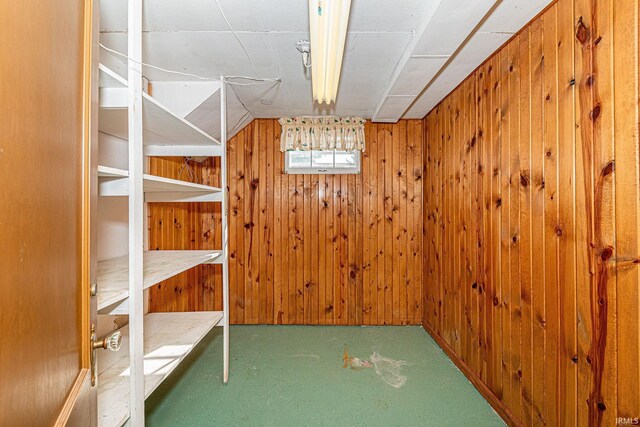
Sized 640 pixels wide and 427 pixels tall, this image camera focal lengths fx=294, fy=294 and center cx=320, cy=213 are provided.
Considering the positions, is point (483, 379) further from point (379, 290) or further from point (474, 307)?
point (379, 290)

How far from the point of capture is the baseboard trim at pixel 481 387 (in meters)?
1.68

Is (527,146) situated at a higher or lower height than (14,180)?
higher

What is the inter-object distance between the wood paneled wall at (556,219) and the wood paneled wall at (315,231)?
0.94 meters

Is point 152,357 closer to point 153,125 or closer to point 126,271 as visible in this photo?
point 126,271

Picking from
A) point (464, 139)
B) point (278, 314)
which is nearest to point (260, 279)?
point (278, 314)

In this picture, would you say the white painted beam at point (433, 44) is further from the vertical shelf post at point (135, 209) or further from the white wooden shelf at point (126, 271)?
the white wooden shelf at point (126, 271)

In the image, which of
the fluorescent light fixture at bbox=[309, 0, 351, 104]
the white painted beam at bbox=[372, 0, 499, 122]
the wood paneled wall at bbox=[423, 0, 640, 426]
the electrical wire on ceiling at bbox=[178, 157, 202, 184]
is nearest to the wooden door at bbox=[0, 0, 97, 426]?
the fluorescent light fixture at bbox=[309, 0, 351, 104]

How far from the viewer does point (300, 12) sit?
1.51 metres

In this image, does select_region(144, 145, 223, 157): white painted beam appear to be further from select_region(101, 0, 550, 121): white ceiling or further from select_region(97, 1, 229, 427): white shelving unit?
select_region(101, 0, 550, 121): white ceiling

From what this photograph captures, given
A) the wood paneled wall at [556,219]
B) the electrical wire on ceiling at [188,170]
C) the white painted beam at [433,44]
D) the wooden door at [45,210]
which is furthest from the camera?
the electrical wire on ceiling at [188,170]

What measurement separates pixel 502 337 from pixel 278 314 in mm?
2125

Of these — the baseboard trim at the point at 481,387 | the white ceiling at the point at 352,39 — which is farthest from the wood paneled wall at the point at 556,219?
the white ceiling at the point at 352,39

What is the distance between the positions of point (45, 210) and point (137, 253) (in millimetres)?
741

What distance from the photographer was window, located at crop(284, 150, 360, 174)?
3.19 meters
